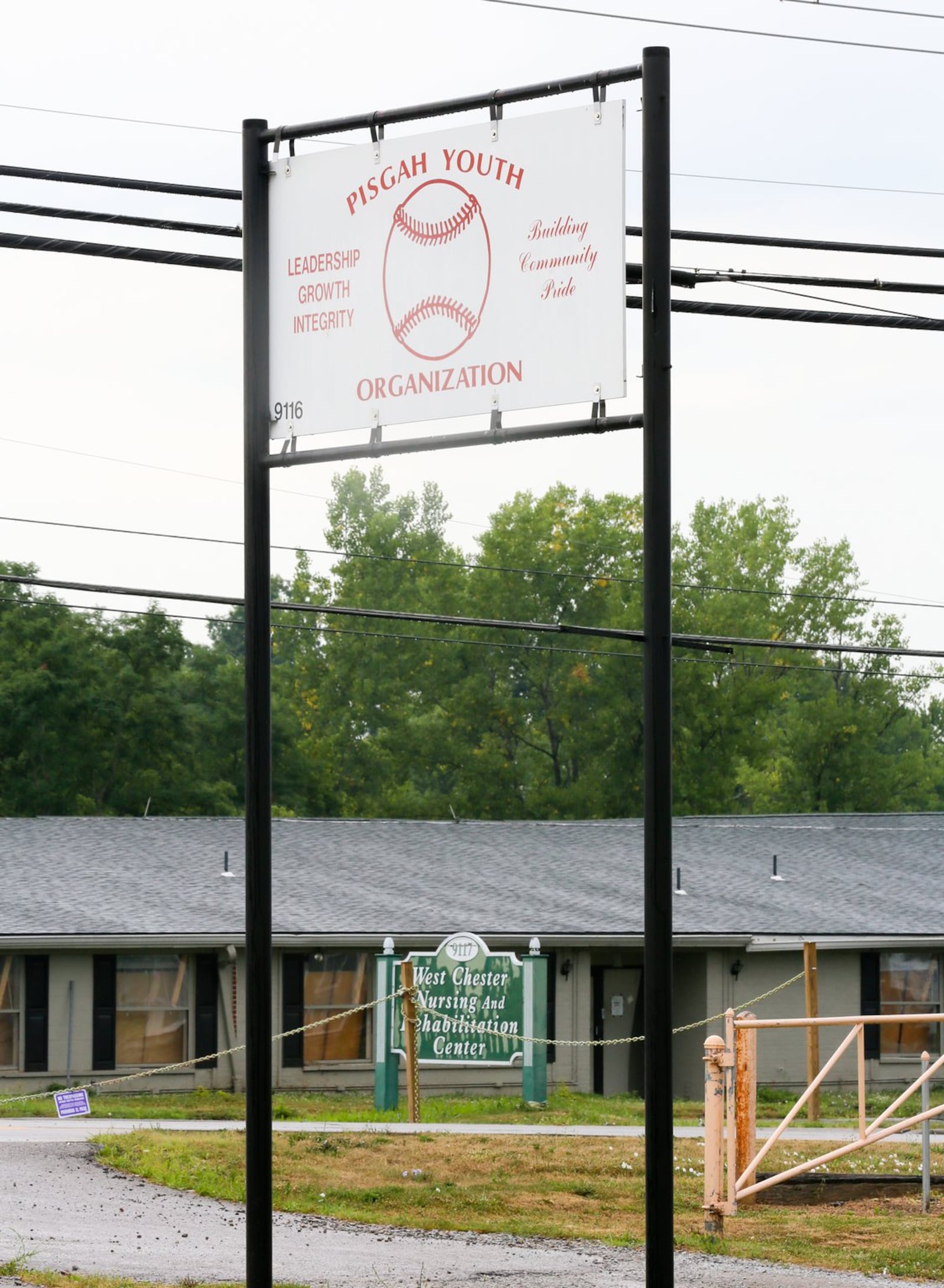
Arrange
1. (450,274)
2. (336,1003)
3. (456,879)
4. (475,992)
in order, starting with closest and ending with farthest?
(450,274)
(475,992)
(336,1003)
(456,879)

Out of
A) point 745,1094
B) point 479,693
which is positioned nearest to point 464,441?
point 745,1094

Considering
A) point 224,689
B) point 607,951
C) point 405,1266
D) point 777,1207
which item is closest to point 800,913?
point 607,951

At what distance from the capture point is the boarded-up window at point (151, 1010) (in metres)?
24.3

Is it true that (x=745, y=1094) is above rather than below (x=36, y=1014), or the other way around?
above

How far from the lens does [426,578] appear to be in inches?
2169

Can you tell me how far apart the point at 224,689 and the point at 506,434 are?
45.5m

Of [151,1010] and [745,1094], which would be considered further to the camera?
[151,1010]

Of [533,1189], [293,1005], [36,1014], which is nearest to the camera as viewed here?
[533,1189]

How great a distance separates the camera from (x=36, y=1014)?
23.9 meters

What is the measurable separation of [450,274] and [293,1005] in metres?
19.8

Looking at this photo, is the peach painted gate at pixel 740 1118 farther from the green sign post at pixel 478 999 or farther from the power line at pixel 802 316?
the green sign post at pixel 478 999

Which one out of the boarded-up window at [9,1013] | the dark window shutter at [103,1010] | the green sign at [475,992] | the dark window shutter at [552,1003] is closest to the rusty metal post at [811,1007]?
the green sign at [475,992]

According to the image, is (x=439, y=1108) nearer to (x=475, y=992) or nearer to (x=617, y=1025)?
(x=475, y=992)

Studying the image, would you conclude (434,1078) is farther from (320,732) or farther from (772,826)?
(320,732)
